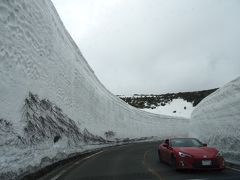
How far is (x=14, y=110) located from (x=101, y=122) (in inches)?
901

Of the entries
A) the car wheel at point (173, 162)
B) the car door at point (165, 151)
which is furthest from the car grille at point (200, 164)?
the car door at point (165, 151)

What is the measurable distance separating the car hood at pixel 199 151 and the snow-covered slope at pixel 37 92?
15.7ft

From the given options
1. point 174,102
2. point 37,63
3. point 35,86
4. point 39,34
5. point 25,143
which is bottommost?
point 25,143

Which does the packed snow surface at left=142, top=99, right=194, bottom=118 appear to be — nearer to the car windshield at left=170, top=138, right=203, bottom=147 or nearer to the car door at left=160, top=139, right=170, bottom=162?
the car door at left=160, top=139, right=170, bottom=162

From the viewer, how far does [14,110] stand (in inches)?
436

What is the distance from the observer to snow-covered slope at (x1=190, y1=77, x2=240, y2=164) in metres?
16.6

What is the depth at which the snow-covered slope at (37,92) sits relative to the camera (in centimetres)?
1062

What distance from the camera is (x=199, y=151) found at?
12.6m

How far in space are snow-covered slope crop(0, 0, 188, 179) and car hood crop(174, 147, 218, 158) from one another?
479 centimetres

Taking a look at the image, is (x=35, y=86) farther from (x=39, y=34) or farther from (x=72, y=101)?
(x=72, y=101)

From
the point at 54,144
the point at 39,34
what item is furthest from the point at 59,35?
the point at 54,144

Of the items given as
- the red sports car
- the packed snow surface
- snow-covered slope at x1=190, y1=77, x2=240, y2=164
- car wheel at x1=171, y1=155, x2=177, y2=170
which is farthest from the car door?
the packed snow surface

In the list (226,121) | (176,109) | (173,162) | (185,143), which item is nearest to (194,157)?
(173,162)

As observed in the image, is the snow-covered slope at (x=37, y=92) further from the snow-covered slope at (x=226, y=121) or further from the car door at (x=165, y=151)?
the snow-covered slope at (x=226, y=121)
